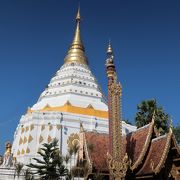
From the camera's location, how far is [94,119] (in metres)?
32.5

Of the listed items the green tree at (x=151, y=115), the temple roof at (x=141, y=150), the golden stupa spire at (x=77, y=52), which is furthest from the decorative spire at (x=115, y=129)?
the golden stupa spire at (x=77, y=52)

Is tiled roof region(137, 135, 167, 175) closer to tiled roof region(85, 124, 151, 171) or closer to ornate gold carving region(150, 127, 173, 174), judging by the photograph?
ornate gold carving region(150, 127, 173, 174)

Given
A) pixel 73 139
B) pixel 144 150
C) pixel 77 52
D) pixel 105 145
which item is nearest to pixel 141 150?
pixel 144 150

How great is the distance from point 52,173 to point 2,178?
3678 millimetres

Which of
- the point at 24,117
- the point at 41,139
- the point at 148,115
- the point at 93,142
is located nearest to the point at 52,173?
the point at 93,142

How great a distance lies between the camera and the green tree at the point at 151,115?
24266mm

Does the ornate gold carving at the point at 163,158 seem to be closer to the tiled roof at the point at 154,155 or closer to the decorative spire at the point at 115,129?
the tiled roof at the point at 154,155

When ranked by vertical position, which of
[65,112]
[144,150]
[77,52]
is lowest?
[144,150]

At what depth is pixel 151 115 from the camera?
82.4ft

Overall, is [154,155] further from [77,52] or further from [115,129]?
[77,52]

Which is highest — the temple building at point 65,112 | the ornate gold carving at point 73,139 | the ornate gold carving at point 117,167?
the temple building at point 65,112

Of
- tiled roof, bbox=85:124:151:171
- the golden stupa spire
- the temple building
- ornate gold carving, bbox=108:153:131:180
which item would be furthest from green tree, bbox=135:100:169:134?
the golden stupa spire

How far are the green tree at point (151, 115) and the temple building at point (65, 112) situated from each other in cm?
546

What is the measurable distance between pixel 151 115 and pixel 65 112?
32.1 ft
